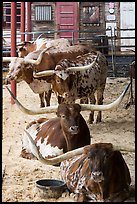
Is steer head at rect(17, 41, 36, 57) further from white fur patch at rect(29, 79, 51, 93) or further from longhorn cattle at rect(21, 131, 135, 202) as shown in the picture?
longhorn cattle at rect(21, 131, 135, 202)

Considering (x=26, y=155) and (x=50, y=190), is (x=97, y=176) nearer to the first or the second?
(x=50, y=190)

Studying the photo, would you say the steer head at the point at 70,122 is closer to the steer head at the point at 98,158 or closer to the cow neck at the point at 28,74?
the steer head at the point at 98,158

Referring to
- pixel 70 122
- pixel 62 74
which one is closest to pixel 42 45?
pixel 62 74

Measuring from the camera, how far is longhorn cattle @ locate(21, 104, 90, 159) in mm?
4758

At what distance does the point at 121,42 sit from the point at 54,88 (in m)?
11.6

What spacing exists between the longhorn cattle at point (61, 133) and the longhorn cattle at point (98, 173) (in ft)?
2.20

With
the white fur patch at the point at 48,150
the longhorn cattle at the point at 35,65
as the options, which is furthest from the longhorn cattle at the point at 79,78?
the white fur patch at the point at 48,150

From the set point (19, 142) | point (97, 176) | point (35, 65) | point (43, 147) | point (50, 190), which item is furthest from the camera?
point (35, 65)

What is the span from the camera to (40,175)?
4871mm

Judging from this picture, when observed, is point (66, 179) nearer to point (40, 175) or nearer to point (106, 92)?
point (40, 175)

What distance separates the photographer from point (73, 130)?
4.70 m

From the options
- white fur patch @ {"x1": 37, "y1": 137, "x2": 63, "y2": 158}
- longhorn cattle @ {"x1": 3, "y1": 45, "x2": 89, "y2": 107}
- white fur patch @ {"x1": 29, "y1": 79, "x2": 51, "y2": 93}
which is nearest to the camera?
white fur patch @ {"x1": 37, "y1": 137, "x2": 63, "y2": 158}

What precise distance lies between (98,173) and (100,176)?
0.03 metres

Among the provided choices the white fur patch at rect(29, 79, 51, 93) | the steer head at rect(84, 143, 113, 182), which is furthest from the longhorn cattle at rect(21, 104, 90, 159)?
the white fur patch at rect(29, 79, 51, 93)
